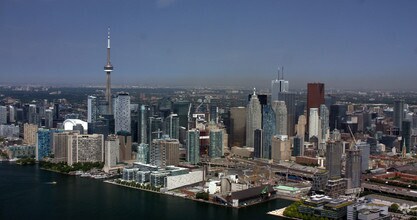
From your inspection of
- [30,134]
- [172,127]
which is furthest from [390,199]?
[30,134]

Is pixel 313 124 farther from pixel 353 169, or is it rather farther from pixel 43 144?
pixel 43 144

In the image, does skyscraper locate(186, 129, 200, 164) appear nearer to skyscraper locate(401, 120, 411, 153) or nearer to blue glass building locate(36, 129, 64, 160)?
blue glass building locate(36, 129, 64, 160)

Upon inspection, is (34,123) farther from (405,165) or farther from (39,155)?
(405,165)

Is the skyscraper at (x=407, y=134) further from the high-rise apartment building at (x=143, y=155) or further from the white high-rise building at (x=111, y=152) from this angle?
the white high-rise building at (x=111, y=152)

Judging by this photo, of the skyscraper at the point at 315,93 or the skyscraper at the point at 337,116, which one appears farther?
the skyscraper at the point at 315,93

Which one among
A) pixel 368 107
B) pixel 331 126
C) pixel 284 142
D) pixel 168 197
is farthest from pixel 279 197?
pixel 368 107

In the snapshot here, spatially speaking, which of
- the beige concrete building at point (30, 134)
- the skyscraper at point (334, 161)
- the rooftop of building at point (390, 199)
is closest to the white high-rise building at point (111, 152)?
the beige concrete building at point (30, 134)
